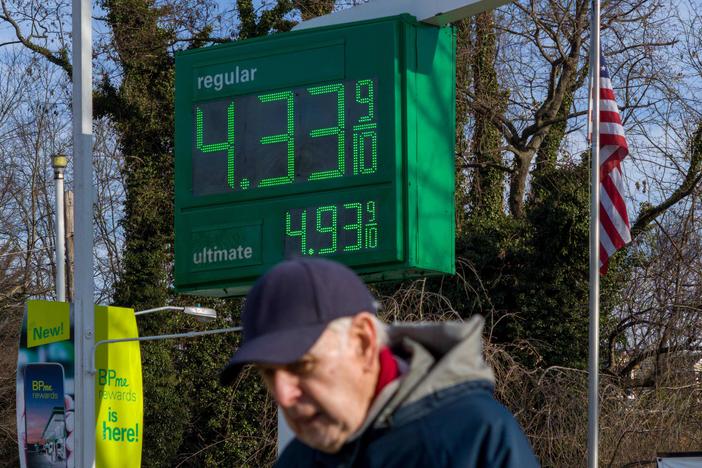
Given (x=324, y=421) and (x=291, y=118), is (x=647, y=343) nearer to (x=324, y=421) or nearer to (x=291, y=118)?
(x=291, y=118)

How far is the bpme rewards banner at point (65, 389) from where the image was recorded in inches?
589

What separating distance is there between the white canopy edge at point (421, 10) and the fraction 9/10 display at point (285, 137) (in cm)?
95

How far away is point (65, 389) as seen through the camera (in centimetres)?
1495

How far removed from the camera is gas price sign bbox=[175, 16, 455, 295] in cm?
980

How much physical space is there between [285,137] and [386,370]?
7846mm

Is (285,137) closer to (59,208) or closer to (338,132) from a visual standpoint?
(338,132)

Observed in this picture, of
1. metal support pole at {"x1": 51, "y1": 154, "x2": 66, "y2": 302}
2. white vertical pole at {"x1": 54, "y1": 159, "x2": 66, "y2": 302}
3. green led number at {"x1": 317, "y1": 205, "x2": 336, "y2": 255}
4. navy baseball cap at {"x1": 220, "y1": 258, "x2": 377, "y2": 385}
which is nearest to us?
navy baseball cap at {"x1": 220, "y1": 258, "x2": 377, "y2": 385}

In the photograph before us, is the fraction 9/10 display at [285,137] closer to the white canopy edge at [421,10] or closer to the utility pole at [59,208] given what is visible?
the white canopy edge at [421,10]

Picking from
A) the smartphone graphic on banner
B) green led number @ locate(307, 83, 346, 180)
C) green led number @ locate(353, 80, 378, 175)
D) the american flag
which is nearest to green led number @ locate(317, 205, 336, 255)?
green led number @ locate(307, 83, 346, 180)

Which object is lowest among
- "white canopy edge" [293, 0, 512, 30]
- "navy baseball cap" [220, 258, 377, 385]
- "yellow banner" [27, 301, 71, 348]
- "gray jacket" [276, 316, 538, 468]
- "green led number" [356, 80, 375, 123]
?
"yellow banner" [27, 301, 71, 348]

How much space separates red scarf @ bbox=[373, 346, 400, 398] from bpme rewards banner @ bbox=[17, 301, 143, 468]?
12889mm

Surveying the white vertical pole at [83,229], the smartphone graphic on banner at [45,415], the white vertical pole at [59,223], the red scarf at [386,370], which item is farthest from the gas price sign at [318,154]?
the white vertical pole at [59,223]

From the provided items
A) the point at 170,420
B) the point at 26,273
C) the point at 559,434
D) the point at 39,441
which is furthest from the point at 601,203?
the point at 26,273

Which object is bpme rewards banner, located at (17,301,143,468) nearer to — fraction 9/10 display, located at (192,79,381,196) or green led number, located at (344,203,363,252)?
fraction 9/10 display, located at (192,79,381,196)
